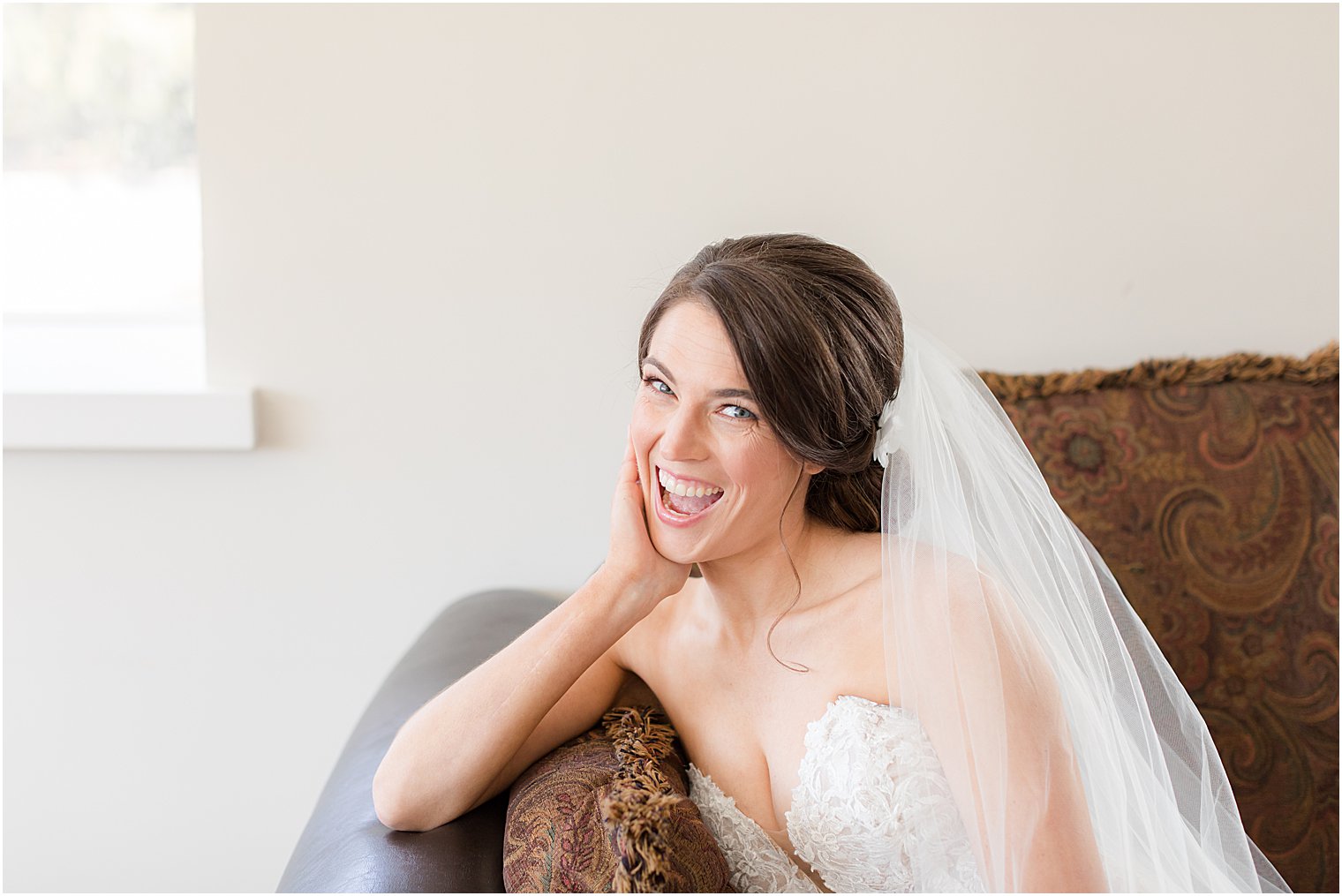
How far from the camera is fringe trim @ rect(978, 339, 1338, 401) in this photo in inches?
80.2

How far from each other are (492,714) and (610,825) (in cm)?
32

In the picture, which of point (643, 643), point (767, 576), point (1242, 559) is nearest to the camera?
point (767, 576)

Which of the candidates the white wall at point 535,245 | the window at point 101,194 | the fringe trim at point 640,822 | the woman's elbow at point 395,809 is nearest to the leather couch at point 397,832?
the woman's elbow at point 395,809

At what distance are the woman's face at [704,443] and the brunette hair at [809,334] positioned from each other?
23 mm

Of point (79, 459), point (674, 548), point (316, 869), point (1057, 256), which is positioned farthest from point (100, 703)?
point (1057, 256)

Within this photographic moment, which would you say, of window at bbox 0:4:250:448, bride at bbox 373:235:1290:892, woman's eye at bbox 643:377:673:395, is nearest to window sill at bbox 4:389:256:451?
window at bbox 0:4:250:448

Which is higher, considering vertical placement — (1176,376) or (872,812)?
(1176,376)

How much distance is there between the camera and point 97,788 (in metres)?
2.41

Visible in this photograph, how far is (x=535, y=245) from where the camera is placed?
2.21m

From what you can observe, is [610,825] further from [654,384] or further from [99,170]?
[99,170]

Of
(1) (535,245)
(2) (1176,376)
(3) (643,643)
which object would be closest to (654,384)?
(3) (643,643)

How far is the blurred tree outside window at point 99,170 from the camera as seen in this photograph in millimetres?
2510

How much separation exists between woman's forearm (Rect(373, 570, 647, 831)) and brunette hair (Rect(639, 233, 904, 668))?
34 centimetres

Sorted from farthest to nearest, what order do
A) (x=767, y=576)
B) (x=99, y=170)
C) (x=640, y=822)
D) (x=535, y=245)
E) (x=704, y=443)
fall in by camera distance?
(x=99, y=170) → (x=535, y=245) → (x=767, y=576) → (x=704, y=443) → (x=640, y=822)
